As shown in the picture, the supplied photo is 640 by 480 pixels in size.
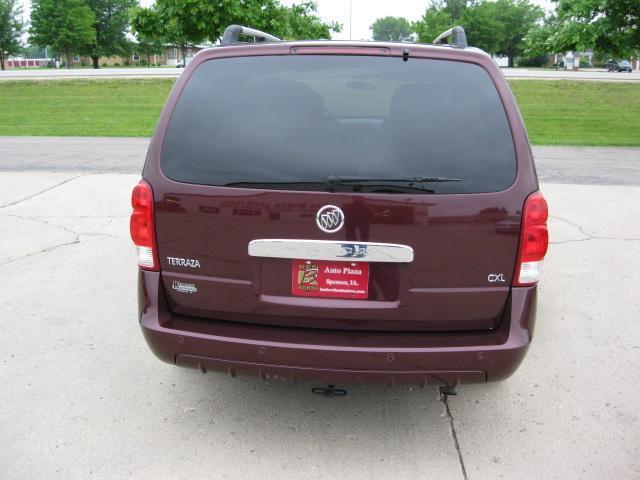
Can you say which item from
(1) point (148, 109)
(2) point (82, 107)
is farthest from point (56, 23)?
(1) point (148, 109)

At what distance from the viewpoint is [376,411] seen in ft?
10.8

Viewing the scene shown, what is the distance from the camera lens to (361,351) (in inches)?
103

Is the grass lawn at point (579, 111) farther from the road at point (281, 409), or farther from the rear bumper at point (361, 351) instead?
the rear bumper at point (361, 351)

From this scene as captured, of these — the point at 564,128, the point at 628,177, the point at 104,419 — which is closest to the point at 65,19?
the point at 564,128

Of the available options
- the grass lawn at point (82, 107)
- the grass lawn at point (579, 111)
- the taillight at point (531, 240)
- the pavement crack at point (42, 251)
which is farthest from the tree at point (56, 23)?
the taillight at point (531, 240)

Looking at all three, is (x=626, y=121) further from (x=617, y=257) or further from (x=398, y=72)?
(x=398, y=72)

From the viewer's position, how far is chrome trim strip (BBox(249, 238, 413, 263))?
2574mm

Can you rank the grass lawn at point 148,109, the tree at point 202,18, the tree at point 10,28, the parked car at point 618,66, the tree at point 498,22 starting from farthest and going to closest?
1. the tree at point 498,22
2. the parked car at point 618,66
3. the tree at point 10,28
4. the grass lawn at point 148,109
5. the tree at point 202,18

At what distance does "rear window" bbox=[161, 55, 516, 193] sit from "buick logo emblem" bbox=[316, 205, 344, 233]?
0.09 meters

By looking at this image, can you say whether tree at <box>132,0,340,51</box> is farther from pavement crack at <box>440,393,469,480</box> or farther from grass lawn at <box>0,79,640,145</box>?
pavement crack at <box>440,393,469,480</box>

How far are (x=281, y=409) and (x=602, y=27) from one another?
14.4 meters

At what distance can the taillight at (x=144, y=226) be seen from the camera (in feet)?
9.14

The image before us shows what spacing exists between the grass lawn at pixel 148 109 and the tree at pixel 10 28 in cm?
3281

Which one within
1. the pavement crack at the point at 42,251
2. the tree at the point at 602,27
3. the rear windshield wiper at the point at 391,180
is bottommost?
the pavement crack at the point at 42,251
